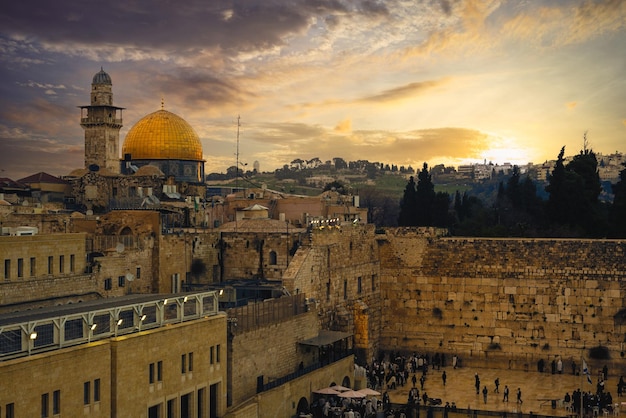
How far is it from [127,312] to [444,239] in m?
20.8

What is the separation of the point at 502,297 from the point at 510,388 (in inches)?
209

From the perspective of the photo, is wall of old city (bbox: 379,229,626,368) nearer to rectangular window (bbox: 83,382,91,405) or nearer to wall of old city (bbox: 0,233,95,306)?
wall of old city (bbox: 0,233,95,306)

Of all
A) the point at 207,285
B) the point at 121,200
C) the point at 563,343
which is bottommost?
the point at 563,343

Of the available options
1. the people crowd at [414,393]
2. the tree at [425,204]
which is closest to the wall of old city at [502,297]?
the people crowd at [414,393]

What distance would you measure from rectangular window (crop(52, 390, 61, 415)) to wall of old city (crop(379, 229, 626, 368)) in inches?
904

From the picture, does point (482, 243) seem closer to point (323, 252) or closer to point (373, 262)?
point (373, 262)

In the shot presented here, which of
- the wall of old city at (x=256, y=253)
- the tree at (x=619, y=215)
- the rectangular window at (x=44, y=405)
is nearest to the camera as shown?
the rectangular window at (x=44, y=405)

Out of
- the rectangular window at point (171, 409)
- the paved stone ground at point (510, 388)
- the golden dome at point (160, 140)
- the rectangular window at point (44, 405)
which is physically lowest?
the paved stone ground at point (510, 388)

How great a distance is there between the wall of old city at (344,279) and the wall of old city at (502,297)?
119cm

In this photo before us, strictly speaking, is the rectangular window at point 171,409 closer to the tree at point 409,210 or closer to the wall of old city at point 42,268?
the wall of old city at point 42,268

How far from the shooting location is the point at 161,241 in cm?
3075

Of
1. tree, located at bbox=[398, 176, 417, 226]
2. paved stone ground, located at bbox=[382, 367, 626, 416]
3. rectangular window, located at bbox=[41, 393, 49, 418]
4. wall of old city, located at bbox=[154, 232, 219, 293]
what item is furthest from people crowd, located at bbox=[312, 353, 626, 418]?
tree, located at bbox=[398, 176, 417, 226]

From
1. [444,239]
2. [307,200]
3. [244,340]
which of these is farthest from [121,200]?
[244,340]

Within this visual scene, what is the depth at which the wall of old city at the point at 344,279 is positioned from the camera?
103 ft
